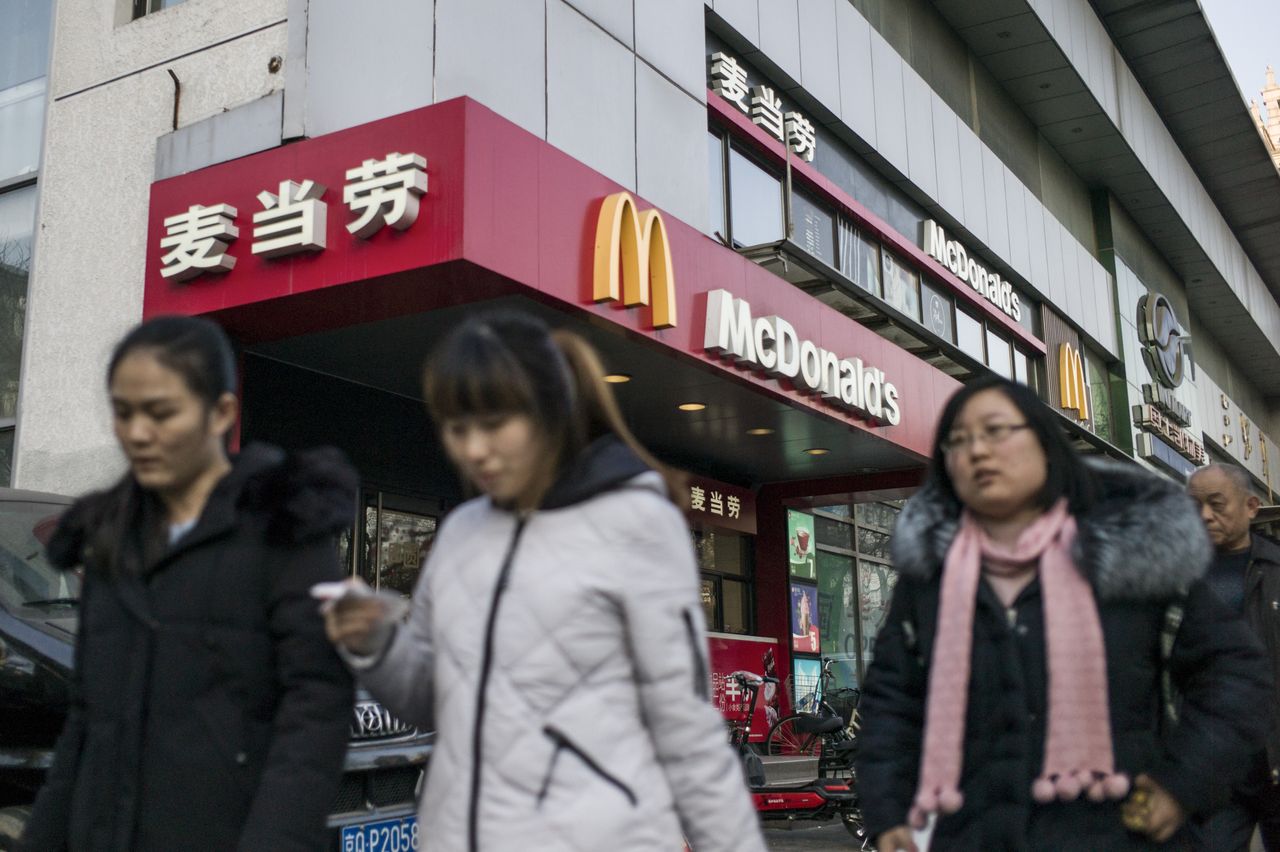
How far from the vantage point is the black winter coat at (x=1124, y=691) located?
280cm

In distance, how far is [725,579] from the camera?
17.3 m

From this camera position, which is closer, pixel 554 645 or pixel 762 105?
pixel 554 645

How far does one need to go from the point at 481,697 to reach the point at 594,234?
7637 millimetres

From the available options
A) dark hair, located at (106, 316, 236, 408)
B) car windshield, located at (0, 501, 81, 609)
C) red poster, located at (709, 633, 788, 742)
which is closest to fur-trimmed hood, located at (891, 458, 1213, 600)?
dark hair, located at (106, 316, 236, 408)

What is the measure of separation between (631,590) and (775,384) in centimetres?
990

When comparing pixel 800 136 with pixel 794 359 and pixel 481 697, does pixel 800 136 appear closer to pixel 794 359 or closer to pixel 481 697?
pixel 794 359

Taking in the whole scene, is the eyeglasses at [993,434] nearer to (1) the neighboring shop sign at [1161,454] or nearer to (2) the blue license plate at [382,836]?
(2) the blue license plate at [382,836]

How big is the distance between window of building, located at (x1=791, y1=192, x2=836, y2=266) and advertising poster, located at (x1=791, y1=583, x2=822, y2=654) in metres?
4.59

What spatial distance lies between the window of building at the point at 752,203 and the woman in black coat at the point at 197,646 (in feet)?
40.9

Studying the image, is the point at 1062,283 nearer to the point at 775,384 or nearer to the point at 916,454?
the point at 916,454

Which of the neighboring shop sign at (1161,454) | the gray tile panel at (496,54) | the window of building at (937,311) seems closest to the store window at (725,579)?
the window of building at (937,311)

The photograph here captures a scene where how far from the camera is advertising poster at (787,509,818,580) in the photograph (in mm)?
18250

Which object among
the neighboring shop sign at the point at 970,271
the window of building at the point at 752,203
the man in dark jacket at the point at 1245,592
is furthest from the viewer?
the neighboring shop sign at the point at 970,271

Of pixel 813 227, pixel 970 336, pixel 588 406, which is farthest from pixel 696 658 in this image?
pixel 970 336
